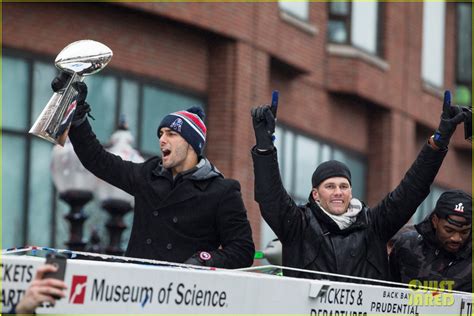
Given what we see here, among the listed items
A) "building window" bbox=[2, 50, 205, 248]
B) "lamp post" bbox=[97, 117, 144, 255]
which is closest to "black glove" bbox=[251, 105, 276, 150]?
"lamp post" bbox=[97, 117, 144, 255]

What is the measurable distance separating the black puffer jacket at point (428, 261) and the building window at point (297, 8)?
14.7 meters

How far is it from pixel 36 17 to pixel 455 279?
38.3ft

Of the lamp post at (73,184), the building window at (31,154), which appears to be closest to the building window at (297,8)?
the building window at (31,154)

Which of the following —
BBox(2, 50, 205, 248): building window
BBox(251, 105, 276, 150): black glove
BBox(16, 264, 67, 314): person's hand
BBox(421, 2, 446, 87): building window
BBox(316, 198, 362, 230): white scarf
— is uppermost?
BBox(421, 2, 446, 87): building window

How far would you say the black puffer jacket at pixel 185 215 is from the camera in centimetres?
727

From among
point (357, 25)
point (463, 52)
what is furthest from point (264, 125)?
point (463, 52)

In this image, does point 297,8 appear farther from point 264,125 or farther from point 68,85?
point 68,85

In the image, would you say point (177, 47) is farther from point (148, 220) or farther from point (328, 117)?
point (148, 220)

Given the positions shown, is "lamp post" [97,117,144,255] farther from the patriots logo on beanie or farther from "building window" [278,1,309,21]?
"building window" [278,1,309,21]

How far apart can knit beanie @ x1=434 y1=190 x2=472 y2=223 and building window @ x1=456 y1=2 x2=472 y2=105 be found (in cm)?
2254

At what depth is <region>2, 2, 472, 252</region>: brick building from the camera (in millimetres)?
18359

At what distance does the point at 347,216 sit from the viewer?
291 inches

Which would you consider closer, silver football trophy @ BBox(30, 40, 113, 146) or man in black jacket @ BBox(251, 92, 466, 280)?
silver football trophy @ BBox(30, 40, 113, 146)

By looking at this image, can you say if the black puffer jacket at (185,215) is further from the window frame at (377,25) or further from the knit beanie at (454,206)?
the window frame at (377,25)
